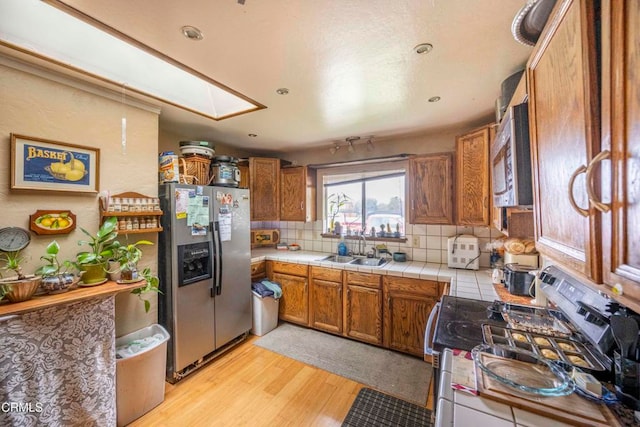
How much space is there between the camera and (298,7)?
1030 millimetres

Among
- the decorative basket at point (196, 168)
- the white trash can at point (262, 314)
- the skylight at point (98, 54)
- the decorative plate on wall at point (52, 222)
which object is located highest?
the skylight at point (98, 54)

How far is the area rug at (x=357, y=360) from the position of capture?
2.03 m

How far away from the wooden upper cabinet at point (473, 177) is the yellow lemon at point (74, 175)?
2.90m

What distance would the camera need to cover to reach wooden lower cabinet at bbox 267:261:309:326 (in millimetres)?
2910

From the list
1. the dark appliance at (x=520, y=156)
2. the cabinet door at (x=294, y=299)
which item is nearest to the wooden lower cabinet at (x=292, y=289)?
the cabinet door at (x=294, y=299)

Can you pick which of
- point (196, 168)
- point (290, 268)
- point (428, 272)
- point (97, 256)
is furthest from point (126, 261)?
point (428, 272)

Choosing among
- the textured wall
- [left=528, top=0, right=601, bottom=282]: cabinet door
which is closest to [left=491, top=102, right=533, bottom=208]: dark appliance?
[left=528, top=0, right=601, bottom=282]: cabinet door

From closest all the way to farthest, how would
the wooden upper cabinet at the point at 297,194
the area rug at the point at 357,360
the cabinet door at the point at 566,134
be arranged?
the cabinet door at the point at 566,134
the area rug at the point at 357,360
the wooden upper cabinet at the point at 297,194

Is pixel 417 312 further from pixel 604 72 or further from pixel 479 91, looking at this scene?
pixel 604 72

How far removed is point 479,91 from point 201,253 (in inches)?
101

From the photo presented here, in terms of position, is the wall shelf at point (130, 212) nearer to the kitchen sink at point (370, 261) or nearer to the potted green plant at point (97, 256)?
the potted green plant at point (97, 256)

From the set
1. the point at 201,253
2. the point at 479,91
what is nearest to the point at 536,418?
the point at 479,91

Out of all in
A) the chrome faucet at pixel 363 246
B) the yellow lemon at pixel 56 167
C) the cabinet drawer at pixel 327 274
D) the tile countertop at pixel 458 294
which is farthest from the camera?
the chrome faucet at pixel 363 246

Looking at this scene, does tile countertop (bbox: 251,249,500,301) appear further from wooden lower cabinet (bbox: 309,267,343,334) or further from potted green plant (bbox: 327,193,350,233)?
potted green plant (bbox: 327,193,350,233)
